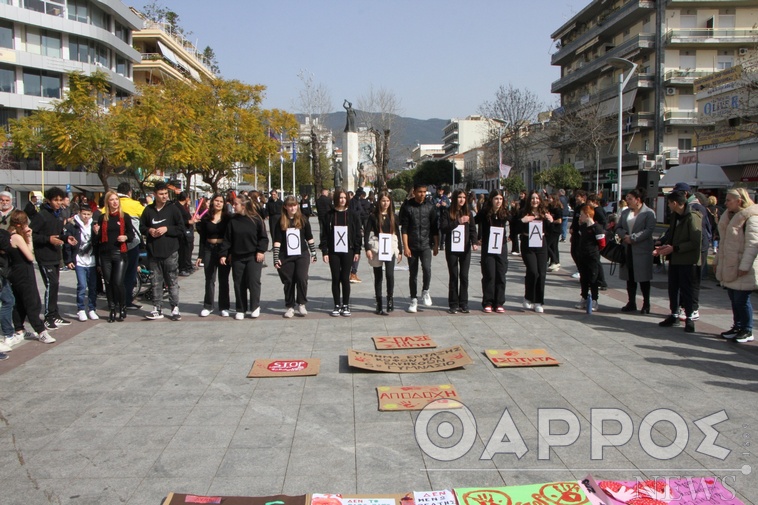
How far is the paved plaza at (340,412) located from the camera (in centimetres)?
422

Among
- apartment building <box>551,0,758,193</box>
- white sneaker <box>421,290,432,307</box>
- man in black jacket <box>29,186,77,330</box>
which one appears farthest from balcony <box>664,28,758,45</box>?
man in black jacket <box>29,186,77,330</box>

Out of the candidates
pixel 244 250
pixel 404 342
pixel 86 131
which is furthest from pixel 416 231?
pixel 86 131

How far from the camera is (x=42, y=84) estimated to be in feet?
149

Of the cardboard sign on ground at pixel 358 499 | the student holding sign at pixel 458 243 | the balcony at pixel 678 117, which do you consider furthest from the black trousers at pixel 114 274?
the balcony at pixel 678 117

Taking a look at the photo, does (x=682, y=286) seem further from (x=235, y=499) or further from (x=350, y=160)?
(x=350, y=160)

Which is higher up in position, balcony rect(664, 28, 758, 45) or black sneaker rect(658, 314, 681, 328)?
balcony rect(664, 28, 758, 45)

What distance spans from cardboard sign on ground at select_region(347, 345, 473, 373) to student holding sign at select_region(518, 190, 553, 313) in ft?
9.96

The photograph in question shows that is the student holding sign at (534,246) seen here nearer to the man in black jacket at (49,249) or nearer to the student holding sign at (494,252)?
the student holding sign at (494,252)

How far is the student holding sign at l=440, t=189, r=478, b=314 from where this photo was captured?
32.0ft

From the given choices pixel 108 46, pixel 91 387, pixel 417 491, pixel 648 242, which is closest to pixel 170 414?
pixel 91 387

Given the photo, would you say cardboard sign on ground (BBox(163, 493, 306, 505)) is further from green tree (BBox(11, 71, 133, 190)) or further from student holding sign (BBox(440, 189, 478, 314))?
green tree (BBox(11, 71, 133, 190))

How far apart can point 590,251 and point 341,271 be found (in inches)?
154

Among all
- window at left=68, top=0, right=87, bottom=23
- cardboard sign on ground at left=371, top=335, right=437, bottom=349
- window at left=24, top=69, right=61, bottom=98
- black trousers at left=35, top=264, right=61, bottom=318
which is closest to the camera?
cardboard sign on ground at left=371, top=335, right=437, bottom=349

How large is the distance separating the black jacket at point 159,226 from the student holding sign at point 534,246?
5263 mm
